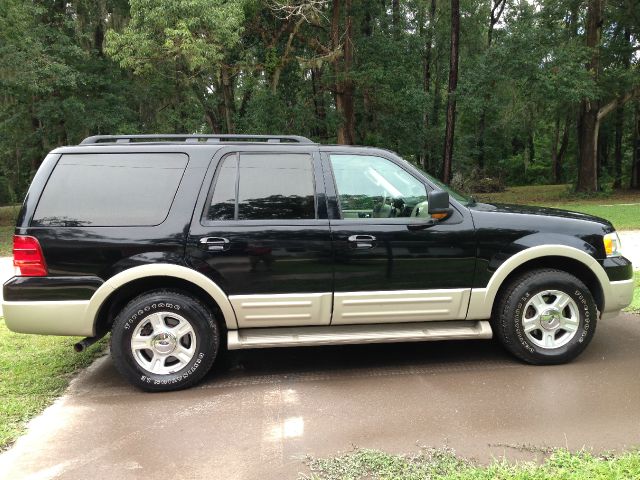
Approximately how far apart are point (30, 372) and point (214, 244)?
81.6 inches

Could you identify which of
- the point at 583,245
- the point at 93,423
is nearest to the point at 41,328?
the point at 93,423

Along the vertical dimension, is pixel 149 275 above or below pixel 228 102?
below

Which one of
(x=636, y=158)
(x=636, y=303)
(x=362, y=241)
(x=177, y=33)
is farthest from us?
(x=636, y=158)

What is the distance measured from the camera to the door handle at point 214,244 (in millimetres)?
4086

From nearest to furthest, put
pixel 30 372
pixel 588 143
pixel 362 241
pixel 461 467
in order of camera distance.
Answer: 1. pixel 461 467
2. pixel 362 241
3. pixel 30 372
4. pixel 588 143

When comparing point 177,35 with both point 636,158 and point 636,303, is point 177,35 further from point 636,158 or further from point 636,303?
point 636,158

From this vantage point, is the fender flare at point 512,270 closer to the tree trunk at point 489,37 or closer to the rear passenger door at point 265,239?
the rear passenger door at point 265,239

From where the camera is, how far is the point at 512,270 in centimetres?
441

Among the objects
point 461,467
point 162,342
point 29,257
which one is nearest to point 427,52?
point 162,342

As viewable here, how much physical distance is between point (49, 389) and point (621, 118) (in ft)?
119

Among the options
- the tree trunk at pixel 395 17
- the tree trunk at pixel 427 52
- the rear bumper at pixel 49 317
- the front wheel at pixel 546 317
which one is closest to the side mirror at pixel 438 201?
the front wheel at pixel 546 317

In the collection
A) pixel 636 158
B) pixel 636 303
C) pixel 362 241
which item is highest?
pixel 636 158

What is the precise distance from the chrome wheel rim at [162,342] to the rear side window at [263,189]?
877 mm

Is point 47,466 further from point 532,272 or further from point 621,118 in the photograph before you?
point 621,118
